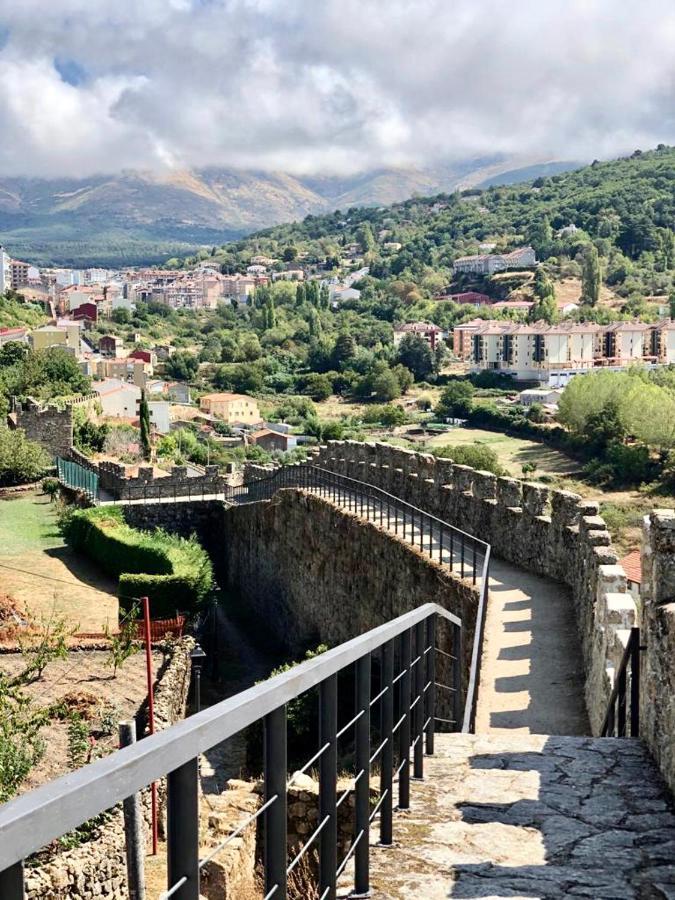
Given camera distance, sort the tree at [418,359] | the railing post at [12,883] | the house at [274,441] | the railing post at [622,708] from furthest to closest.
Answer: the tree at [418,359], the house at [274,441], the railing post at [622,708], the railing post at [12,883]

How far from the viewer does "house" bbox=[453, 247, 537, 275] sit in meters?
163

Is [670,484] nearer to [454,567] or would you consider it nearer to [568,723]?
[454,567]

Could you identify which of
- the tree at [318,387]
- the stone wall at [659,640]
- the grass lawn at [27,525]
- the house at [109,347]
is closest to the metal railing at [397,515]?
the stone wall at [659,640]

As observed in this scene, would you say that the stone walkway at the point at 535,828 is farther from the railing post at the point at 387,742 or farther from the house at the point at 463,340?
the house at the point at 463,340

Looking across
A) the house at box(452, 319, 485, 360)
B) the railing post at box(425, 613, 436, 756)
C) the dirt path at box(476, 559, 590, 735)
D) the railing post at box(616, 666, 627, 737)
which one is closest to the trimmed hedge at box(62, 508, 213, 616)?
the dirt path at box(476, 559, 590, 735)

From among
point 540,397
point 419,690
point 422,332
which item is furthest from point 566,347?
point 419,690

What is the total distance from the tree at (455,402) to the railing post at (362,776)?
Result: 77.8 meters

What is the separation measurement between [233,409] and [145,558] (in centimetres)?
5923

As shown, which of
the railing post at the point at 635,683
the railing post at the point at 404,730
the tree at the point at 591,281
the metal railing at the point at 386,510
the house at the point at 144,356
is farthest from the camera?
the tree at the point at 591,281

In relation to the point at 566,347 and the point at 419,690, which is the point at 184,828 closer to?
the point at 419,690

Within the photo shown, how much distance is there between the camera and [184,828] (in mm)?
1892

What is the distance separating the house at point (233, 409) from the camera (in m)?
81.8

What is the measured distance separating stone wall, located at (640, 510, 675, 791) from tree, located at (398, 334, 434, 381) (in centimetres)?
9426

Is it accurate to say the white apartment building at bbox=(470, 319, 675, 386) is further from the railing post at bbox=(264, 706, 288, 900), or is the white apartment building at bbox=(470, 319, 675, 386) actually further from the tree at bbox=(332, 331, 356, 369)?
the railing post at bbox=(264, 706, 288, 900)
